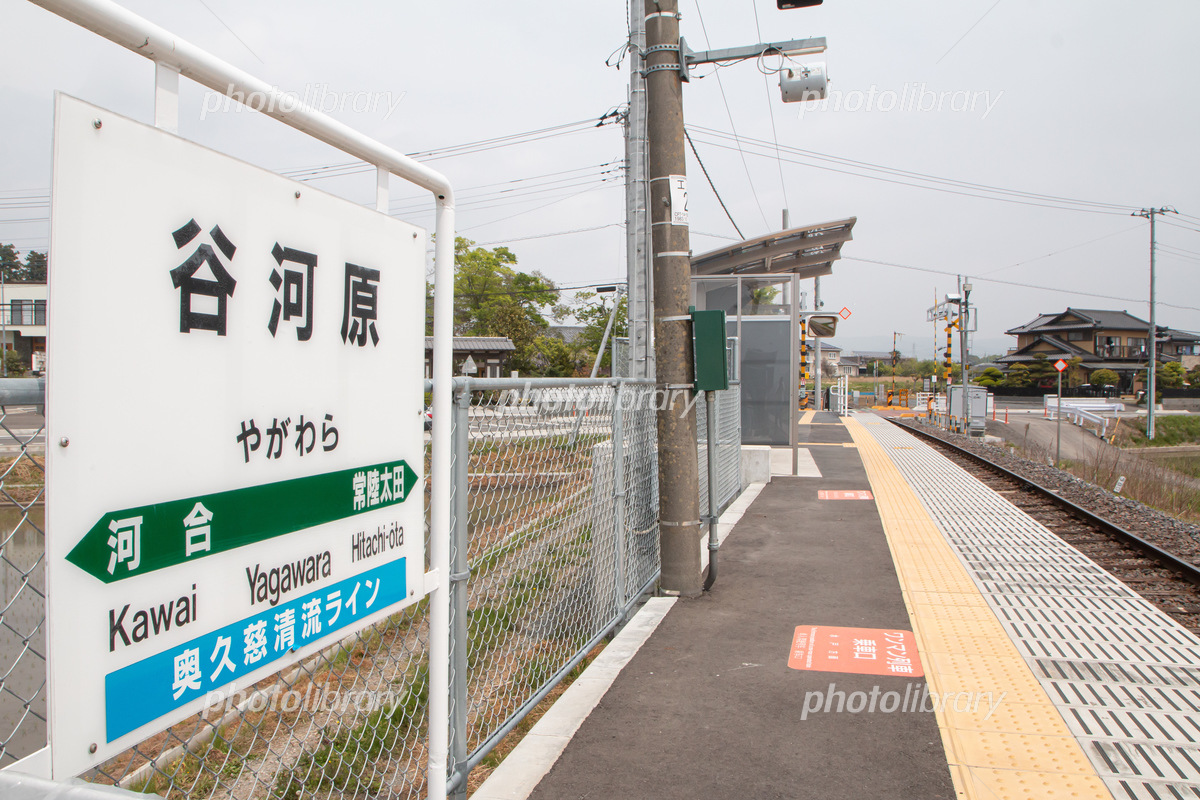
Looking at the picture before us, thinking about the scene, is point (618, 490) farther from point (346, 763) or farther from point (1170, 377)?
point (1170, 377)

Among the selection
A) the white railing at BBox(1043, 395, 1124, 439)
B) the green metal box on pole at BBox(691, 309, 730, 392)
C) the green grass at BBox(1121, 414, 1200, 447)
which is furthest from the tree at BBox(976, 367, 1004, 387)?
the green metal box on pole at BBox(691, 309, 730, 392)

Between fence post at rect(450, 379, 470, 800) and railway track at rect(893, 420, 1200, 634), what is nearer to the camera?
fence post at rect(450, 379, 470, 800)

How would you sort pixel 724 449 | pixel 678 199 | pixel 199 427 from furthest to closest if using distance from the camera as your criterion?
1. pixel 724 449
2. pixel 678 199
3. pixel 199 427

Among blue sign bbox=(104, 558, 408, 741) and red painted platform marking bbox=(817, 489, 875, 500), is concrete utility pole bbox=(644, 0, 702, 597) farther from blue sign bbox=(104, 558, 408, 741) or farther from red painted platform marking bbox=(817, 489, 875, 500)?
red painted platform marking bbox=(817, 489, 875, 500)

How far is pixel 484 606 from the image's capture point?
4.64 m

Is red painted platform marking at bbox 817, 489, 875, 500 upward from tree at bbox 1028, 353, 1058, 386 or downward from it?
downward

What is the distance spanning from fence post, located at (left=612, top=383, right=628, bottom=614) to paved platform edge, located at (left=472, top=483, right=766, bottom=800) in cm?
28

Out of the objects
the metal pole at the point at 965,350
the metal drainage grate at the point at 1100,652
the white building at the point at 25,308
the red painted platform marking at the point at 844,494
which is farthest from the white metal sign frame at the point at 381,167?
the metal pole at the point at 965,350

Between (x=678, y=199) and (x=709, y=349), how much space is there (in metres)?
1.03

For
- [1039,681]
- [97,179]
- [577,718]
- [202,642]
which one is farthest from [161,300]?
[1039,681]

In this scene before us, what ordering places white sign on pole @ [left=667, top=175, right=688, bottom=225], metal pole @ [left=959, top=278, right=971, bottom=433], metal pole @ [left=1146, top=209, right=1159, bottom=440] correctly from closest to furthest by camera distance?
white sign on pole @ [left=667, top=175, right=688, bottom=225] < metal pole @ [left=959, top=278, right=971, bottom=433] < metal pole @ [left=1146, top=209, right=1159, bottom=440]

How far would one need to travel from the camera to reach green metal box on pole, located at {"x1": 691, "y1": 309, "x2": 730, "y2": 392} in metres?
5.23

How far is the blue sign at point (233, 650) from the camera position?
4.18 feet

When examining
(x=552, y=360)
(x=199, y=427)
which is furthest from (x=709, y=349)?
(x=552, y=360)
